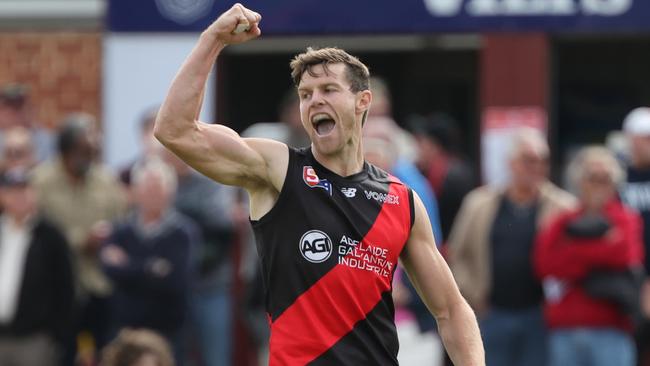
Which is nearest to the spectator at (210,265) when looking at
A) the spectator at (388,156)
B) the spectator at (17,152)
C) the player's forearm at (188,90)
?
the spectator at (17,152)

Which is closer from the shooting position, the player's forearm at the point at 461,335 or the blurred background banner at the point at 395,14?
the player's forearm at the point at 461,335

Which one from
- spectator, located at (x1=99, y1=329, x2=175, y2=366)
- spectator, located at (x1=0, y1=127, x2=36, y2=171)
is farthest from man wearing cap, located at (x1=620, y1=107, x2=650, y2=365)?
spectator, located at (x1=0, y1=127, x2=36, y2=171)

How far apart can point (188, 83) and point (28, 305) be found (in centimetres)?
590

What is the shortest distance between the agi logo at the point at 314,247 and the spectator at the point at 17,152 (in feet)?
20.7

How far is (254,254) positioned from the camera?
1173cm

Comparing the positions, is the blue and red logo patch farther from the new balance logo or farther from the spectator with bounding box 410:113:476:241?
the spectator with bounding box 410:113:476:241

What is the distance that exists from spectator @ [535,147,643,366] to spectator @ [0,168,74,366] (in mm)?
3345

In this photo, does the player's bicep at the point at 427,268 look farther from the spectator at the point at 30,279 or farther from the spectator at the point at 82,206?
the spectator at the point at 82,206

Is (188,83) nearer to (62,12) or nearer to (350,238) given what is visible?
(350,238)

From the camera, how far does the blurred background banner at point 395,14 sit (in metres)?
12.8

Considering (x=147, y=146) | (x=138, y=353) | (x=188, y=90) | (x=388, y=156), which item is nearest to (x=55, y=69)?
(x=147, y=146)

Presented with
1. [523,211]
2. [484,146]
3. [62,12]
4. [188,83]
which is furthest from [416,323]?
[188,83]

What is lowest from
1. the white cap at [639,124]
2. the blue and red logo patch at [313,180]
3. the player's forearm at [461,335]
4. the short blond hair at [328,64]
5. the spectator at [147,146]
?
the spectator at [147,146]

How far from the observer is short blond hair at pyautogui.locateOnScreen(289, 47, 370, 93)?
20.6 feet
